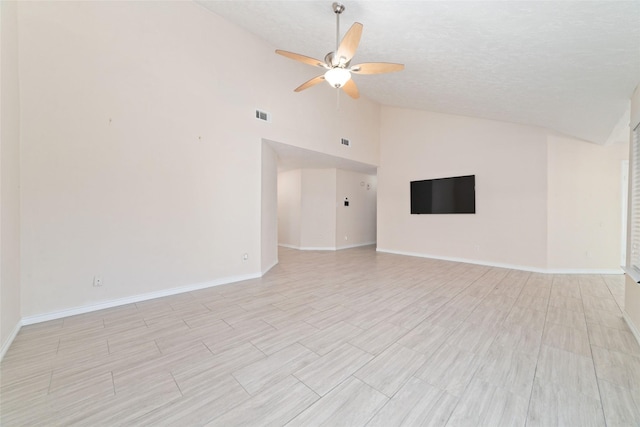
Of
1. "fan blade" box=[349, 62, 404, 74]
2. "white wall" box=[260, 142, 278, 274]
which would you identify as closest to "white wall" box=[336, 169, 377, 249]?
"white wall" box=[260, 142, 278, 274]

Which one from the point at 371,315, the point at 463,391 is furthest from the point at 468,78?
the point at 463,391

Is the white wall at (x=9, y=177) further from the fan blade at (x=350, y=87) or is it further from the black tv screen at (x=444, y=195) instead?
the black tv screen at (x=444, y=195)

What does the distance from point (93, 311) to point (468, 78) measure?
574 centimetres

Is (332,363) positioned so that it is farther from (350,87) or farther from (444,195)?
(444,195)

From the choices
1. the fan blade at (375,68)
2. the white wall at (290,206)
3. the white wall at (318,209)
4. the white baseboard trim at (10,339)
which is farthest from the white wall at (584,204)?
the white baseboard trim at (10,339)

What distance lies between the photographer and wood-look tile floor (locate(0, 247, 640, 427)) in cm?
137

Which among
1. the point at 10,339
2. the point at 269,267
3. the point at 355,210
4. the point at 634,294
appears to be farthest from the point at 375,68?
the point at 355,210

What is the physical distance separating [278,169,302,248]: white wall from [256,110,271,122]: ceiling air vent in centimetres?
303

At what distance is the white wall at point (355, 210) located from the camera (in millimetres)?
7359

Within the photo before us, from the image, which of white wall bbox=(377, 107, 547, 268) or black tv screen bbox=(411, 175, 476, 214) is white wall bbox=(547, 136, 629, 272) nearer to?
white wall bbox=(377, 107, 547, 268)

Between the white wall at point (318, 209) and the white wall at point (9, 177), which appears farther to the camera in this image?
the white wall at point (318, 209)

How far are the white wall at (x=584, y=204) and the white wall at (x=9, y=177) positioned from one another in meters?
7.54

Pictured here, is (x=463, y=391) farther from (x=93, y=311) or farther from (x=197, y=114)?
(x=197, y=114)

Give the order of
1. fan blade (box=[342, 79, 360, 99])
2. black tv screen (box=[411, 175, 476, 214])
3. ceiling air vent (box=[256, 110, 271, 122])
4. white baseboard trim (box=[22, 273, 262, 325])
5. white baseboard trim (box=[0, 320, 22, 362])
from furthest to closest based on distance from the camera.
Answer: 1. black tv screen (box=[411, 175, 476, 214])
2. ceiling air vent (box=[256, 110, 271, 122])
3. fan blade (box=[342, 79, 360, 99])
4. white baseboard trim (box=[22, 273, 262, 325])
5. white baseboard trim (box=[0, 320, 22, 362])
